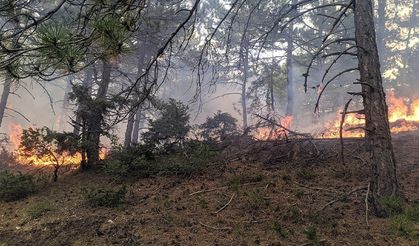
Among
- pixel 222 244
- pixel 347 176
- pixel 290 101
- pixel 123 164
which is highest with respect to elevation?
pixel 290 101

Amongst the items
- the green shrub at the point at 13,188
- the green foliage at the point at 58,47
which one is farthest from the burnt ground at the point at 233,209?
the green foliage at the point at 58,47

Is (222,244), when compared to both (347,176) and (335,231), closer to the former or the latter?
(335,231)

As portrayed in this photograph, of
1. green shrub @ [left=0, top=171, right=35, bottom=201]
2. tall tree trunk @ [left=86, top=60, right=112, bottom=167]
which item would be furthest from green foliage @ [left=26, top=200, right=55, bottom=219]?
tall tree trunk @ [left=86, top=60, right=112, bottom=167]

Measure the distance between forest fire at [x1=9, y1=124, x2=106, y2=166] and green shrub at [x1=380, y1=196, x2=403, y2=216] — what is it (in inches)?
323

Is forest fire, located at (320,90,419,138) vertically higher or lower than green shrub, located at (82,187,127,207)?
higher

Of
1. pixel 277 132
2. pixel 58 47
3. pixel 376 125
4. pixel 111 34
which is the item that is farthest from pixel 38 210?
pixel 277 132

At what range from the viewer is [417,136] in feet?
36.4

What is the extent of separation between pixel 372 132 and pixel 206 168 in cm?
453

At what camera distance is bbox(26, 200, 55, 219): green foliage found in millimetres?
6376

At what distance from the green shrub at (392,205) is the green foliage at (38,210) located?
639cm

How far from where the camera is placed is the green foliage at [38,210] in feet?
20.9

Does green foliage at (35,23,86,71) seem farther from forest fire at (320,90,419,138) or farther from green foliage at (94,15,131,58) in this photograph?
forest fire at (320,90,419,138)

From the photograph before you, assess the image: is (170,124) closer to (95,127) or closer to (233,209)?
(95,127)

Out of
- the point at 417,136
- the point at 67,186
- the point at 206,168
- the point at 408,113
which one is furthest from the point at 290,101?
the point at 67,186
